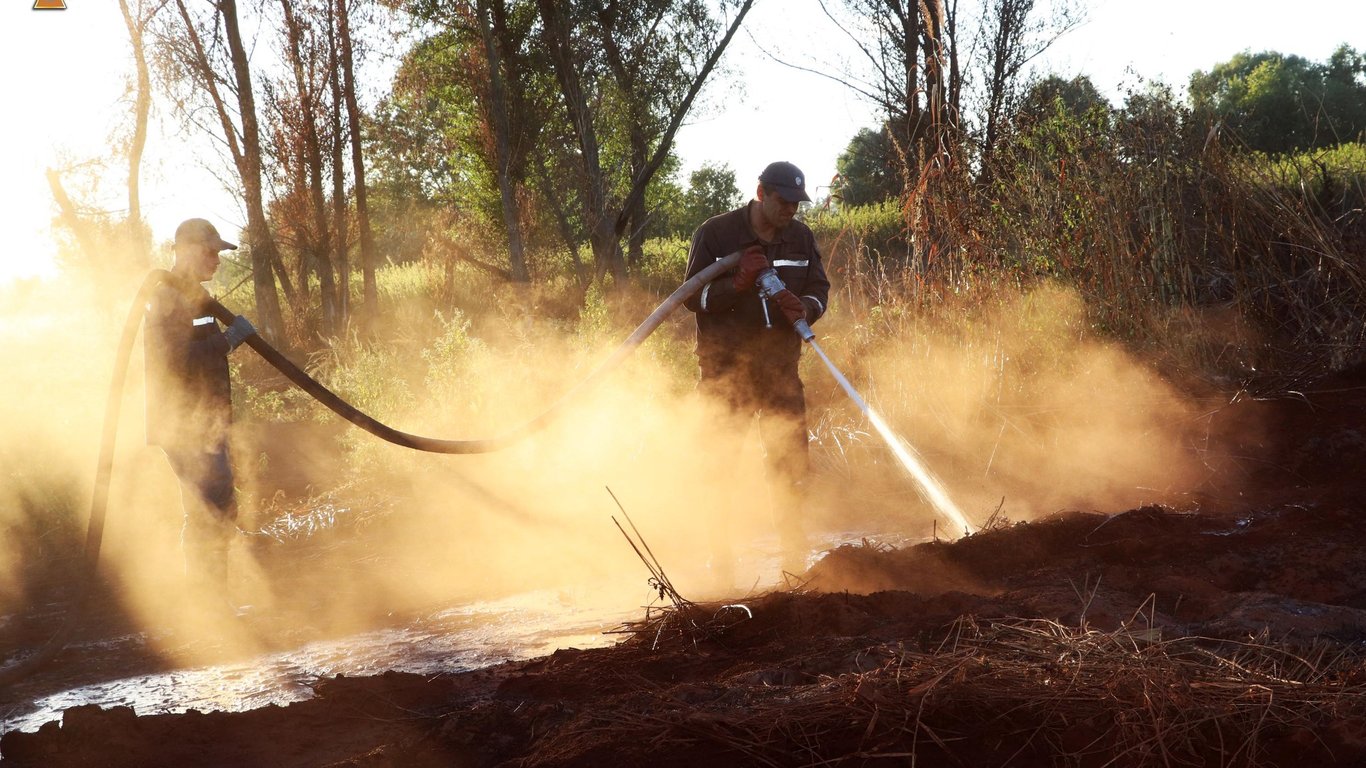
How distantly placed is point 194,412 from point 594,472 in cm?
320

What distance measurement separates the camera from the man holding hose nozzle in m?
5.56

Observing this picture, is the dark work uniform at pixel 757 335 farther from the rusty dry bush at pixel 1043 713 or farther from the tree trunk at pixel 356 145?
the tree trunk at pixel 356 145

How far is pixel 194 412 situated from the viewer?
5.88 metres

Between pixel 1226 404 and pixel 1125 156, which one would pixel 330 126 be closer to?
pixel 1125 156

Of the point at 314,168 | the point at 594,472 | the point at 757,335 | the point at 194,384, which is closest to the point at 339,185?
the point at 314,168

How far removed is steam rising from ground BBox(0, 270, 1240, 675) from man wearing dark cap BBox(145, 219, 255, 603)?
24.5 inches

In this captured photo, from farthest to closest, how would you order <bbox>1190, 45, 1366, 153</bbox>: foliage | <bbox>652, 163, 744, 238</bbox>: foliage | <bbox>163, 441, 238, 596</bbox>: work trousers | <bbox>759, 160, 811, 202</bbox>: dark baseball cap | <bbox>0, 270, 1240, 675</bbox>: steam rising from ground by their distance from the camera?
<bbox>652, 163, 744, 238</bbox>: foliage
<bbox>1190, 45, 1366, 153</bbox>: foliage
<bbox>0, 270, 1240, 675</bbox>: steam rising from ground
<bbox>163, 441, 238, 596</bbox>: work trousers
<bbox>759, 160, 811, 202</bbox>: dark baseball cap

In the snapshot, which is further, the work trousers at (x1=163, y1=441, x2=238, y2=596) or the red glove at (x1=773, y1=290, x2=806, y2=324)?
the work trousers at (x1=163, y1=441, x2=238, y2=596)

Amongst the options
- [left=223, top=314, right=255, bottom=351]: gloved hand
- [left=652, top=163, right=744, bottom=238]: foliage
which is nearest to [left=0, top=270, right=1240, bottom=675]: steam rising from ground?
[left=223, top=314, right=255, bottom=351]: gloved hand

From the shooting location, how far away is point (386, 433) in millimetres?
5426

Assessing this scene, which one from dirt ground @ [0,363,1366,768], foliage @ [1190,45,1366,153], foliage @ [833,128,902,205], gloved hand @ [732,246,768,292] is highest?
foliage @ [1190,45,1366,153]

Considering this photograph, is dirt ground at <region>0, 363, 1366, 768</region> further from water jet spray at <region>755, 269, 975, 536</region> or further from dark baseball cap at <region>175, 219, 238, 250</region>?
dark baseball cap at <region>175, 219, 238, 250</region>

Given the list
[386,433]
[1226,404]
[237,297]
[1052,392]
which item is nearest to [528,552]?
[386,433]

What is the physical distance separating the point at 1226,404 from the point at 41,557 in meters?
8.41
